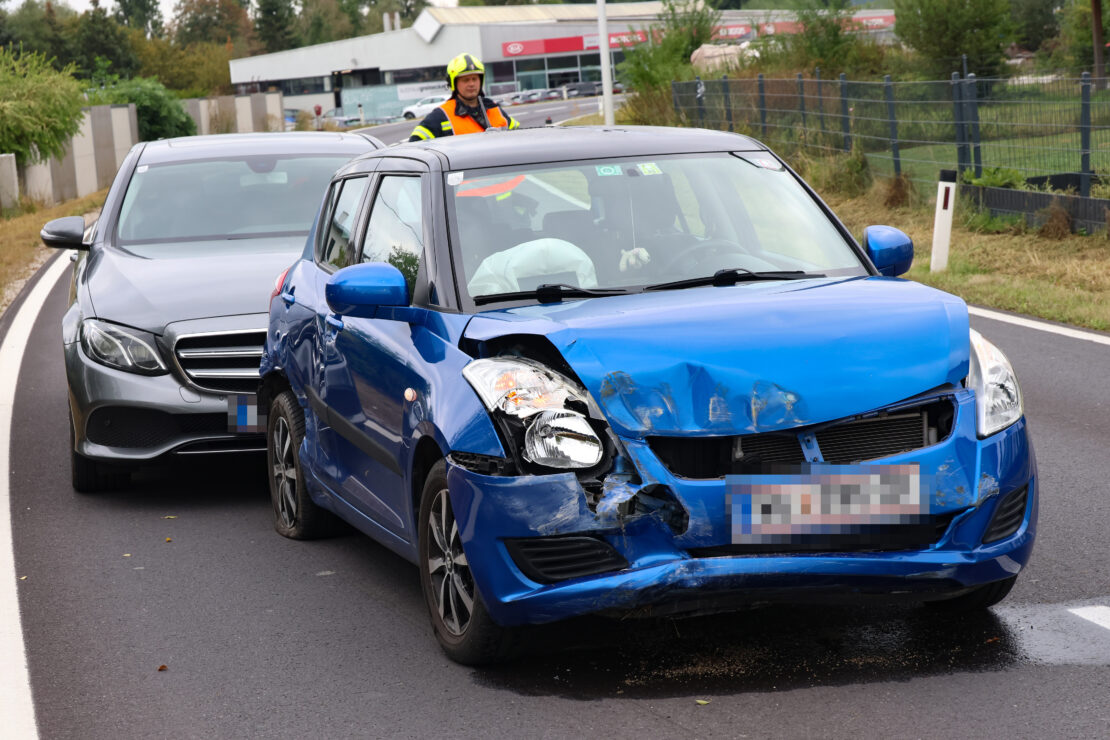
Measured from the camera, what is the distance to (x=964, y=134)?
17281mm

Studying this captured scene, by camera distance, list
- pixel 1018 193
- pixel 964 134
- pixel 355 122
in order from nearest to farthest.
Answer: pixel 1018 193
pixel 964 134
pixel 355 122

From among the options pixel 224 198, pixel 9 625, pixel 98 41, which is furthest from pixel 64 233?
pixel 98 41

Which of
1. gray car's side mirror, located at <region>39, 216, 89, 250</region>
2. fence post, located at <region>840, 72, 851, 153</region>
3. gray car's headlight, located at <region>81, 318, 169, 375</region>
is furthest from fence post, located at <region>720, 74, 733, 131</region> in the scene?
gray car's headlight, located at <region>81, 318, 169, 375</region>

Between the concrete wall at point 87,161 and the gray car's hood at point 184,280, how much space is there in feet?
80.9

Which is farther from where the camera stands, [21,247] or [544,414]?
[21,247]

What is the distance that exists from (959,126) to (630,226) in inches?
505

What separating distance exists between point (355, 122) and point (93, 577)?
10305cm

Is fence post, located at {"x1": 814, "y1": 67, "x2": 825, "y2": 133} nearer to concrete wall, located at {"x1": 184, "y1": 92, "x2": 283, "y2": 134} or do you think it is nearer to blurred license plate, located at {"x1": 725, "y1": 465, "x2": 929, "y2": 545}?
blurred license plate, located at {"x1": 725, "y1": 465, "x2": 929, "y2": 545}

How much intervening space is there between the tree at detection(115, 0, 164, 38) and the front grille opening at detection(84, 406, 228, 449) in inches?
6721

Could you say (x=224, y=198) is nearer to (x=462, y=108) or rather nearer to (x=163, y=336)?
(x=163, y=336)

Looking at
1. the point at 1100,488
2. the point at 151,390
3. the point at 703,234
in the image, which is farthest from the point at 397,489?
the point at 1100,488

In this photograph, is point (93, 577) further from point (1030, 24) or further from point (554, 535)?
point (1030, 24)

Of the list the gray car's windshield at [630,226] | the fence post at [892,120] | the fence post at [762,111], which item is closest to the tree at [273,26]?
the fence post at [762,111]

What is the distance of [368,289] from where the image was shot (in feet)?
16.8
